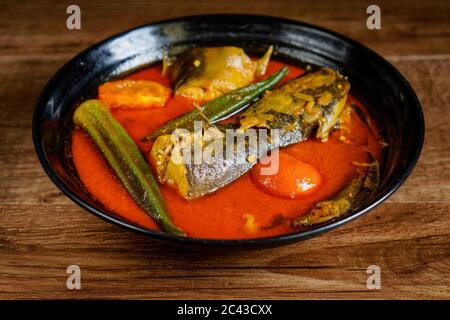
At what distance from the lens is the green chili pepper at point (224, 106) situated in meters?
2.17

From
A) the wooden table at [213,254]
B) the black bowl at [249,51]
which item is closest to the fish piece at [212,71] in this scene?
the black bowl at [249,51]

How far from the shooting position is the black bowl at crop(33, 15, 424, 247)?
1.88 meters

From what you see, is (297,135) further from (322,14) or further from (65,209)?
(322,14)

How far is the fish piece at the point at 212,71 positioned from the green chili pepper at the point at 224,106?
6cm

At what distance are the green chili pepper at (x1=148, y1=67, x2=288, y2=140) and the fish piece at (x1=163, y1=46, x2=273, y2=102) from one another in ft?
0.18

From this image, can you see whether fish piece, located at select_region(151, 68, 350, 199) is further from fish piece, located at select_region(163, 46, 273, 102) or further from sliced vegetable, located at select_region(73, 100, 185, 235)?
fish piece, located at select_region(163, 46, 273, 102)

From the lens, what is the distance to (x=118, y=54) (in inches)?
99.3

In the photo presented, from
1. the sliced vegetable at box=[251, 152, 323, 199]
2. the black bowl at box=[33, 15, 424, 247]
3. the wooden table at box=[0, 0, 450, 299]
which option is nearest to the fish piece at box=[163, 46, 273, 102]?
the black bowl at box=[33, 15, 424, 247]

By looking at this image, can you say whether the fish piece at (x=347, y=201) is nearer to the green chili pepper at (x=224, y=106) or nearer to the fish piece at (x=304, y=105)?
the fish piece at (x=304, y=105)

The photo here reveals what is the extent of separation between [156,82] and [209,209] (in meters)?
0.77

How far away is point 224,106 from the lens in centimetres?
225

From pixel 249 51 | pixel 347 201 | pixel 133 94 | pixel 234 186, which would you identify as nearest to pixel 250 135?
pixel 234 186

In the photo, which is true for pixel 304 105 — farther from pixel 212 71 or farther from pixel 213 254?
pixel 213 254

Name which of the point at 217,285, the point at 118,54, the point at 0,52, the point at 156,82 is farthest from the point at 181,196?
the point at 0,52
